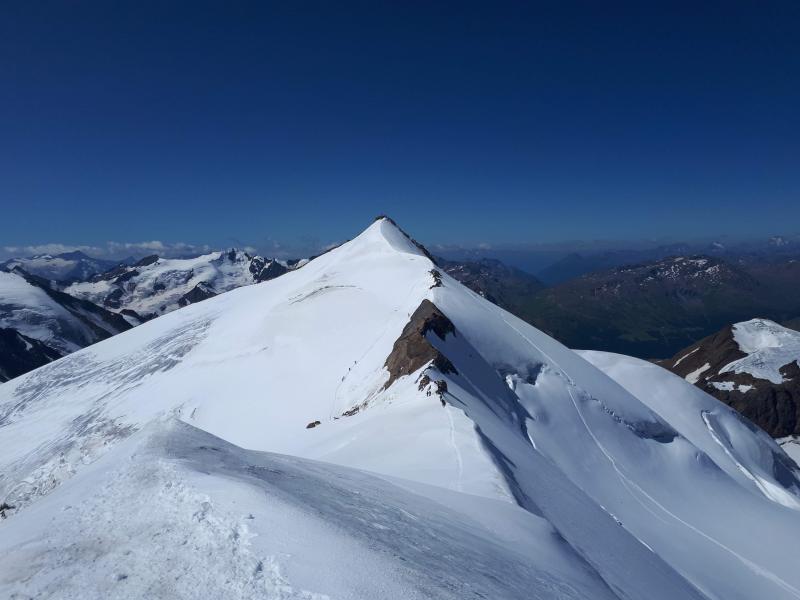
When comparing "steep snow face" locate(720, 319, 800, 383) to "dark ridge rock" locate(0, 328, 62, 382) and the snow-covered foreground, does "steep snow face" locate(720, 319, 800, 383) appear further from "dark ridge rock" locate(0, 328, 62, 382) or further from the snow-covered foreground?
"dark ridge rock" locate(0, 328, 62, 382)

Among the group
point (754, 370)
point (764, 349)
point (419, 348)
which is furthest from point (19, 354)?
point (764, 349)

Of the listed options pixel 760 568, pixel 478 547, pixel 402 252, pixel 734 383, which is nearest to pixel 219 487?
pixel 478 547

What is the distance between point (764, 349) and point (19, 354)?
250321 millimetres

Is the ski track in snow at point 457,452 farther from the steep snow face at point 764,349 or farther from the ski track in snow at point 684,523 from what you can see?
the steep snow face at point 764,349

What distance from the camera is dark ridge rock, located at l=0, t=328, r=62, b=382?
569 feet

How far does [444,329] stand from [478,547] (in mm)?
28877

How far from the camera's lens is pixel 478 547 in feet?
40.5

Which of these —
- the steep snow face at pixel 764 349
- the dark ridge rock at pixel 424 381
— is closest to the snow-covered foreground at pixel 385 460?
the dark ridge rock at pixel 424 381

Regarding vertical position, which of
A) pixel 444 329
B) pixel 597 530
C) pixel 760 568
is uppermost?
pixel 444 329

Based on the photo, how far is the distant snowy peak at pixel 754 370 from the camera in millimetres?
110500

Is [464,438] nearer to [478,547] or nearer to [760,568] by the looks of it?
[478,547]

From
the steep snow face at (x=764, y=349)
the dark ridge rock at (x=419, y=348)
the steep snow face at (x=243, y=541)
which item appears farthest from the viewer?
the steep snow face at (x=764, y=349)

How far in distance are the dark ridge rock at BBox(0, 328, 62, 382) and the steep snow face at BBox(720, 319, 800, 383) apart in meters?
229

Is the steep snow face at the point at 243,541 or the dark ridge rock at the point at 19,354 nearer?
the steep snow face at the point at 243,541
